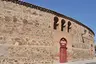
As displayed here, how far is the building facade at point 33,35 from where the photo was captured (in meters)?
15.0

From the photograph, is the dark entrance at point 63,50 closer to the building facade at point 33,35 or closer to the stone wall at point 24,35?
the building facade at point 33,35

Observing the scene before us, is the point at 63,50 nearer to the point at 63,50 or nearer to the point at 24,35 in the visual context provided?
the point at 63,50

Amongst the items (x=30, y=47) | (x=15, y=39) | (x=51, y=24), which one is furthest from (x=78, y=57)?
(x=15, y=39)

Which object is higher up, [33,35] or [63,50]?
[33,35]

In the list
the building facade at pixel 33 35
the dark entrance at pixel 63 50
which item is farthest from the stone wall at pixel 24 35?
the dark entrance at pixel 63 50

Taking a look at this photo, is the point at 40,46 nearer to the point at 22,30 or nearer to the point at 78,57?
the point at 22,30

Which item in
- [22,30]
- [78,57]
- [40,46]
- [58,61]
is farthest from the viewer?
[78,57]

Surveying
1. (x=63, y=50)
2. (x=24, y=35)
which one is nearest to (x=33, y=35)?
(x=24, y=35)

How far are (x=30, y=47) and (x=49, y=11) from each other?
13.4ft

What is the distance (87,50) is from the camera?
2919cm

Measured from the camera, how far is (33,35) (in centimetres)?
1705

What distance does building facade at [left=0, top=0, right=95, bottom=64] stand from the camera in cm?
1503

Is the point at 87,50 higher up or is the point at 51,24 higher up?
the point at 51,24

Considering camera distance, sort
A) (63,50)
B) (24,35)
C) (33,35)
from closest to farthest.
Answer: (24,35)
(33,35)
(63,50)
